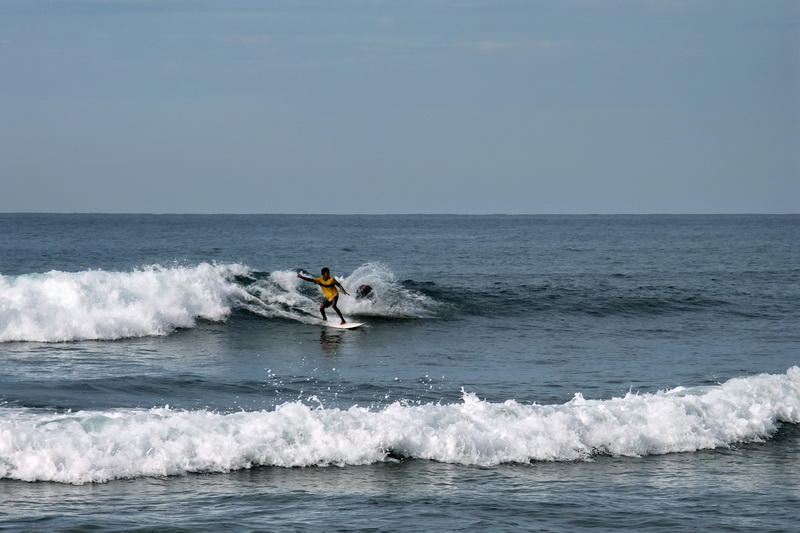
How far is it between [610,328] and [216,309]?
9.97 metres

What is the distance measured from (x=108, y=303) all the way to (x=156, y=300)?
1.39 m

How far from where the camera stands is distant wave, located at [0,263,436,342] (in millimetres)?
20359

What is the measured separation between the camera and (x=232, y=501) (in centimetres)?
929

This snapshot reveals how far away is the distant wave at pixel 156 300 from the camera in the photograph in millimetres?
20359

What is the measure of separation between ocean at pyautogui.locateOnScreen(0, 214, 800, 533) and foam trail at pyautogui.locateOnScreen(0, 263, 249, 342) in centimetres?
7

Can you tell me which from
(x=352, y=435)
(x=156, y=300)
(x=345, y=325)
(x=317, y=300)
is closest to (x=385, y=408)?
(x=352, y=435)

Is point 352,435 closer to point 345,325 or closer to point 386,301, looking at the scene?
point 345,325

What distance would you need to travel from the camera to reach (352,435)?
36.8ft

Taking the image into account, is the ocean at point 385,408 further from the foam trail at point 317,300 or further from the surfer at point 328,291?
the surfer at point 328,291

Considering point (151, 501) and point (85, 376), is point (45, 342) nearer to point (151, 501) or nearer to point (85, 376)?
point (85, 376)

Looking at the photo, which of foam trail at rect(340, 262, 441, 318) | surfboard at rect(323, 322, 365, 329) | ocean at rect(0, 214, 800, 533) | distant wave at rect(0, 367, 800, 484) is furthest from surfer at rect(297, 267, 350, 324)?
distant wave at rect(0, 367, 800, 484)

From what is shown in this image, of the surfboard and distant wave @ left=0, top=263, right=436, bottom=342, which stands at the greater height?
distant wave @ left=0, top=263, right=436, bottom=342

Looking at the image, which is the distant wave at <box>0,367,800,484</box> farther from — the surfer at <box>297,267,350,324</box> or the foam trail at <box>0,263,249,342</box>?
the surfer at <box>297,267,350,324</box>

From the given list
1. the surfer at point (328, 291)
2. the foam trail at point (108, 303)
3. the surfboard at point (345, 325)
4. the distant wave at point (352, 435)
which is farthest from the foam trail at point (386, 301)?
the distant wave at point (352, 435)
